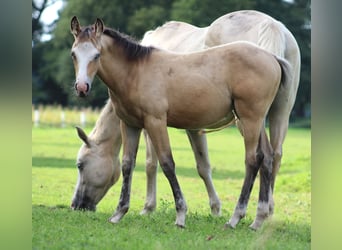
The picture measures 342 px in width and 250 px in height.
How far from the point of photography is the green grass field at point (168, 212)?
205 inches

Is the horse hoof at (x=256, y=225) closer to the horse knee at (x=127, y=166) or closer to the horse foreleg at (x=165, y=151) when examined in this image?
the horse foreleg at (x=165, y=151)

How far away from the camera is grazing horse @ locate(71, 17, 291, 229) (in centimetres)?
591

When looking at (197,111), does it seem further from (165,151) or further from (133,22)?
(133,22)

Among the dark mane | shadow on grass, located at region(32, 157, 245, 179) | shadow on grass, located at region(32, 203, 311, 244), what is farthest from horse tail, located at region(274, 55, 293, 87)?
shadow on grass, located at region(32, 157, 245, 179)

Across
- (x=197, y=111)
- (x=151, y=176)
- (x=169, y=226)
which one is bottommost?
(x=151, y=176)

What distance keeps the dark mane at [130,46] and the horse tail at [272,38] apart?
1.43 meters

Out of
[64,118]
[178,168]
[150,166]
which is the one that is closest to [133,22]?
[64,118]

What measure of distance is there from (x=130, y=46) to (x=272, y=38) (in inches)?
65.8

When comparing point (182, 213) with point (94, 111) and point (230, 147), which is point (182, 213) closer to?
point (230, 147)

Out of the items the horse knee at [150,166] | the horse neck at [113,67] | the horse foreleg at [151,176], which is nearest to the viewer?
the horse neck at [113,67]

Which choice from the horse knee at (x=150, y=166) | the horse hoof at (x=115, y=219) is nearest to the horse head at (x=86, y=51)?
the horse hoof at (x=115, y=219)

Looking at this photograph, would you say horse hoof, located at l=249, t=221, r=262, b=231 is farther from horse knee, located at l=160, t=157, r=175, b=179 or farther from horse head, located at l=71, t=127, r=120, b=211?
horse head, located at l=71, t=127, r=120, b=211

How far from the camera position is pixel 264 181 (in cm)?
621

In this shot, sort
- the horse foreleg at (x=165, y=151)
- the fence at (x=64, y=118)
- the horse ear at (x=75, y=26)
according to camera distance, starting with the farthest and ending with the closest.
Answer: the fence at (x=64, y=118)
the horse foreleg at (x=165, y=151)
the horse ear at (x=75, y=26)
